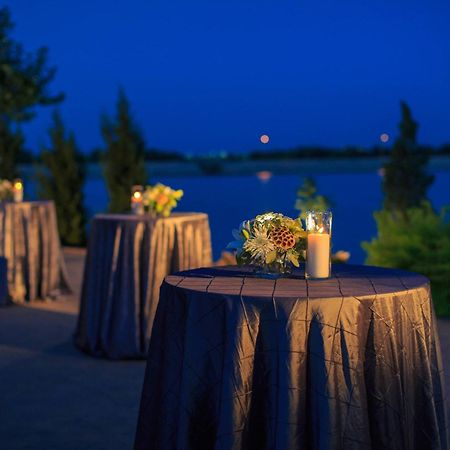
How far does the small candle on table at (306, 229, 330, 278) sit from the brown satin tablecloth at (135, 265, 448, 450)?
12cm

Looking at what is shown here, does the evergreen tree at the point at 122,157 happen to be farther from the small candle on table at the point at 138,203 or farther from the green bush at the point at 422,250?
the small candle on table at the point at 138,203

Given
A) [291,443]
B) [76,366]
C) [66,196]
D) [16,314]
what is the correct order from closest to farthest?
[291,443] < [76,366] < [16,314] < [66,196]

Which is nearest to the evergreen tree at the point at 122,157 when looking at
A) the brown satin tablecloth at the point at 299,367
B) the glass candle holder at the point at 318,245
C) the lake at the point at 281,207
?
the lake at the point at 281,207

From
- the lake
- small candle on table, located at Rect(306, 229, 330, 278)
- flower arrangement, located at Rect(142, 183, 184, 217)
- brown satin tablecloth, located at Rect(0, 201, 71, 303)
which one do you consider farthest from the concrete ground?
the lake

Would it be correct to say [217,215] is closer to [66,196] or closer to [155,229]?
[66,196]

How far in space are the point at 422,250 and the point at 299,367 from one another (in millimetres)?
4343

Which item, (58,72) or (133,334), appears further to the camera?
(58,72)

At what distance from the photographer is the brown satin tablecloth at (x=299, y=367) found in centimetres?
257

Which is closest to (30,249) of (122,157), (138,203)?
(138,203)

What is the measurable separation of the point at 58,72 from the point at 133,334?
6.91 m

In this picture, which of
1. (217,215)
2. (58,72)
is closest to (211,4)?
(217,215)

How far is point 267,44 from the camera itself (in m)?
16.8

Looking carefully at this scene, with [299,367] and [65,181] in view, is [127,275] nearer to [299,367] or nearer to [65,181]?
[299,367]

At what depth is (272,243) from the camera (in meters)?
2.96
